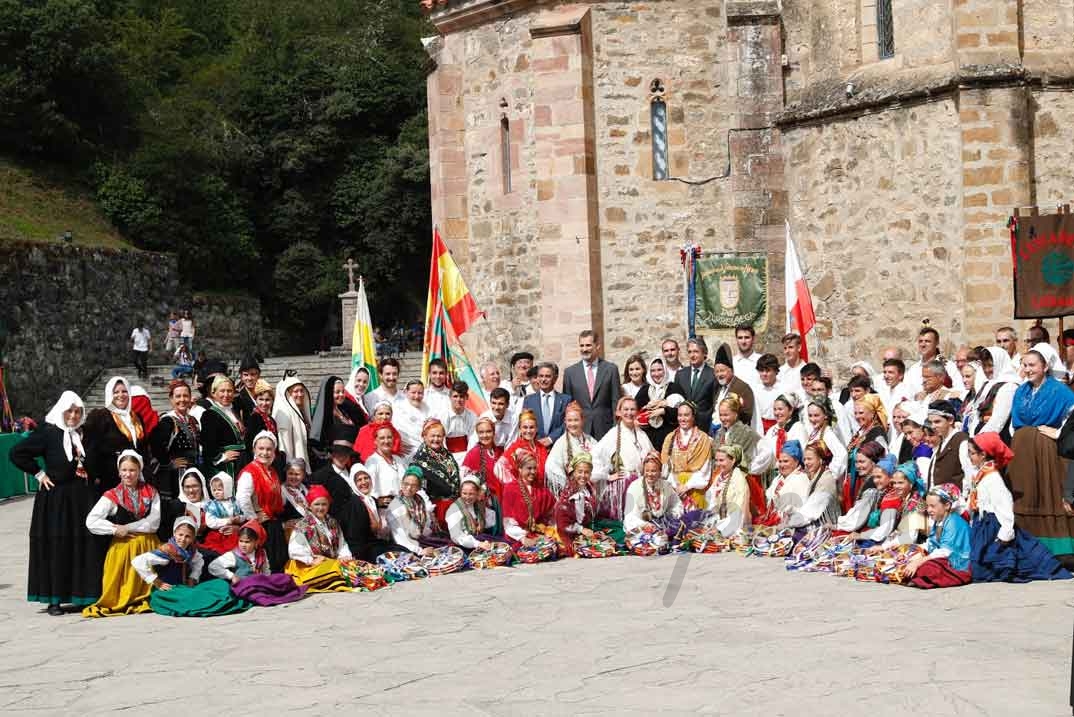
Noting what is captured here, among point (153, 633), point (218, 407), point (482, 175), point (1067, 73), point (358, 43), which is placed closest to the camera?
point (153, 633)

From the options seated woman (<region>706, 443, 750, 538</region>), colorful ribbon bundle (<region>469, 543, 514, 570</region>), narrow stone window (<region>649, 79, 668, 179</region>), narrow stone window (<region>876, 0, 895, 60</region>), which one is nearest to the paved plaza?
colorful ribbon bundle (<region>469, 543, 514, 570</region>)

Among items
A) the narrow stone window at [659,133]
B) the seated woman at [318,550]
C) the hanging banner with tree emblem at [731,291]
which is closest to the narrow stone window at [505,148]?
the narrow stone window at [659,133]

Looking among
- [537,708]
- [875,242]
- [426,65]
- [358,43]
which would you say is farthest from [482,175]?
[358,43]

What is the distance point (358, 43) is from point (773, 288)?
31893 millimetres

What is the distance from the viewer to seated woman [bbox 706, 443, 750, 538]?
12055 mm

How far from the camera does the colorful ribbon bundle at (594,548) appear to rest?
469 inches

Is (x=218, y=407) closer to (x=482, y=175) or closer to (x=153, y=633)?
(x=153, y=633)

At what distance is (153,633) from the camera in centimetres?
931

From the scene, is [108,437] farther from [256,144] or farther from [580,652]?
[256,144]

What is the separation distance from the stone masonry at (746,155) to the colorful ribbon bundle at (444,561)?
22.5 ft

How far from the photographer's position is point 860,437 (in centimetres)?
1184

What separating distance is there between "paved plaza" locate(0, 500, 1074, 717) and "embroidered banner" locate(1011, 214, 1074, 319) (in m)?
5.20

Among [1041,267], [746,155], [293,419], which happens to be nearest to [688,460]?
[293,419]

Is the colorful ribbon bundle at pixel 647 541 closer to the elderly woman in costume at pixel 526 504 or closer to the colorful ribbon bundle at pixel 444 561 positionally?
the elderly woman in costume at pixel 526 504
